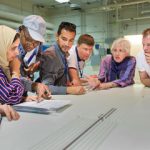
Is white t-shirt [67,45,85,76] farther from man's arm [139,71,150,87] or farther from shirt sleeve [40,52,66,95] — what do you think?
man's arm [139,71,150,87]

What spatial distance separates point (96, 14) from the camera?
23.9ft

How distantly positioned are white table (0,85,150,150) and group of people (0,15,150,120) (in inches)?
5.9

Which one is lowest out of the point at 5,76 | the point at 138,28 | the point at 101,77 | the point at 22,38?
the point at 101,77

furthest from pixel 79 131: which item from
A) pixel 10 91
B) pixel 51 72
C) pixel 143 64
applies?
pixel 143 64

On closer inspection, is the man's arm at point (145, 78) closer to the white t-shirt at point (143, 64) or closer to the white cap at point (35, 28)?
the white t-shirt at point (143, 64)

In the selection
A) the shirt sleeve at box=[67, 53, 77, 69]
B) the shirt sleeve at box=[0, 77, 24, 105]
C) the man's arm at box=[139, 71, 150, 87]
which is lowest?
the man's arm at box=[139, 71, 150, 87]

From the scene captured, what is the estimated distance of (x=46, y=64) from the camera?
1796 mm

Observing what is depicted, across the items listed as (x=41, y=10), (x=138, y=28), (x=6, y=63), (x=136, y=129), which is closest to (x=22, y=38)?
(x=6, y=63)

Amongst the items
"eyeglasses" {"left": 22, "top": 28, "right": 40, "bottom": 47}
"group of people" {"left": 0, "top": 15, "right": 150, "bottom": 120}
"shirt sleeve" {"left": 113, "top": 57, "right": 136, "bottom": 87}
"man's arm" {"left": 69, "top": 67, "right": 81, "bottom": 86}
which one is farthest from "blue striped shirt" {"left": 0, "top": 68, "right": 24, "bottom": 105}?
"shirt sleeve" {"left": 113, "top": 57, "right": 136, "bottom": 87}

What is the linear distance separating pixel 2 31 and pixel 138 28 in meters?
5.88

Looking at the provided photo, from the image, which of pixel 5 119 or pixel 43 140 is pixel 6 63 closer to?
pixel 5 119

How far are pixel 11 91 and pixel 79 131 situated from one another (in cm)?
59

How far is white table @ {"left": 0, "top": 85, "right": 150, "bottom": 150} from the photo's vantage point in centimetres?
71

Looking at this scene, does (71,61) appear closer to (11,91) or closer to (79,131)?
(11,91)
